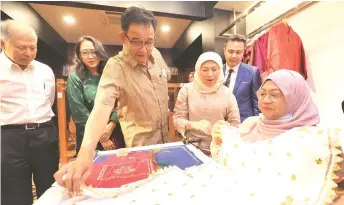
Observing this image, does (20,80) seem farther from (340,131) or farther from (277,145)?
(340,131)

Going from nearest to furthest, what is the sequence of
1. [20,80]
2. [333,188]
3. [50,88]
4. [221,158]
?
[333,188] < [221,158] < [20,80] < [50,88]

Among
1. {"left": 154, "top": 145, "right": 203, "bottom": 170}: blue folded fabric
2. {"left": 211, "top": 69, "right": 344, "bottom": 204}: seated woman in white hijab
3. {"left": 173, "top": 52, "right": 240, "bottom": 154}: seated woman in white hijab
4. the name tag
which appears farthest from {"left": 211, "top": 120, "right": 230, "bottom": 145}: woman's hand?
the name tag

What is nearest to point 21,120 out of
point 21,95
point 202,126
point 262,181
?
point 21,95

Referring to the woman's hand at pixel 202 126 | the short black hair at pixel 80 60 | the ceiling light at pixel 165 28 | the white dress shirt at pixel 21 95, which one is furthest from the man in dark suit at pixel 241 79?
the ceiling light at pixel 165 28

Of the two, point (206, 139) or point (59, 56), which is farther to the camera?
point (59, 56)

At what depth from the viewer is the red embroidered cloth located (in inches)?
30.1

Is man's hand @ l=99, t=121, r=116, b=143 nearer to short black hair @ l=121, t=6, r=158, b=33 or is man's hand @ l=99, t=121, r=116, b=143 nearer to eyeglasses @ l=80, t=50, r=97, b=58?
eyeglasses @ l=80, t=50, r=97, b=58

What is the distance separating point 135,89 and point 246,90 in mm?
1029

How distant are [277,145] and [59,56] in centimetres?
478

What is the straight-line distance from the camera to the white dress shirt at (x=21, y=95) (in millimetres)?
1289

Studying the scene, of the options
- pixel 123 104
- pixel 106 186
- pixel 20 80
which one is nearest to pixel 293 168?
pixel 106 186

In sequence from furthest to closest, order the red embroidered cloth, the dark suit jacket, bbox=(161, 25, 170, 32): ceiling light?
bbox=(161, 25, 170, 32): ceiling light, the dark suit jacket, the red embroidered cloth

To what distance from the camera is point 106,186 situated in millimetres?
732

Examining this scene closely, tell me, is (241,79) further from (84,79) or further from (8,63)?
(8,63)
